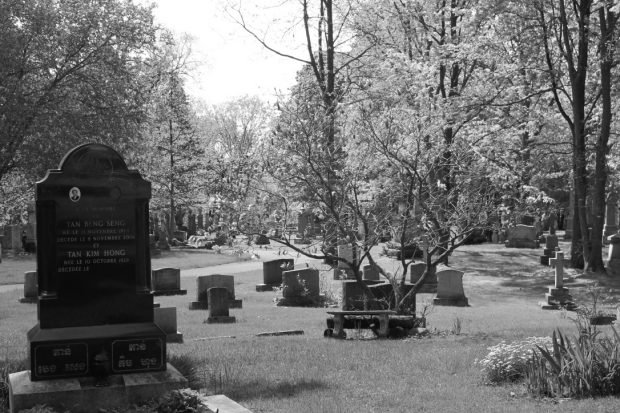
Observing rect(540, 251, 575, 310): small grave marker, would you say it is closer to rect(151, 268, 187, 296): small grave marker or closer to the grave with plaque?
rect(151, 268, 187, 296): small grave marker

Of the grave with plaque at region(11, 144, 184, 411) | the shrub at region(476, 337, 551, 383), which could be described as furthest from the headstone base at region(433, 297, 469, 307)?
the grave with plaque at region(11, 144, 184, 411)

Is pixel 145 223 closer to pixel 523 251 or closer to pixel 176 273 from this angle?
pixel 176 273

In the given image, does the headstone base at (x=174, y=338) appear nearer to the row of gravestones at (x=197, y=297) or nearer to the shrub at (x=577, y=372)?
the row of gravestones at (x=197, y=297)

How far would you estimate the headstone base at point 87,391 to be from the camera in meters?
6.49

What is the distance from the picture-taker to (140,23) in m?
28.3

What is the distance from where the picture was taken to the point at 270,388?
805cm

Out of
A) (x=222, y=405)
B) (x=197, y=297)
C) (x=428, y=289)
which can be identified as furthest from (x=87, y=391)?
(x=428, y=289)

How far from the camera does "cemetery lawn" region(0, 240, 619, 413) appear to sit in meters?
7.32

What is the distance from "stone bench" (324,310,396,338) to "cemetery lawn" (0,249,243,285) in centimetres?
1643

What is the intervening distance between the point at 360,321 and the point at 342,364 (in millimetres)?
3484

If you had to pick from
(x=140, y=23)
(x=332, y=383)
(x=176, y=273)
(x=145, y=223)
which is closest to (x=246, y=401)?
(x=332, y=383)

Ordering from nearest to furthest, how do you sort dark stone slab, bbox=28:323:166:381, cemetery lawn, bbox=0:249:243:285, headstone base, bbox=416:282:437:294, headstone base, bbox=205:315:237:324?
1. dark stone slab, bbox=28:323:166:381
2. headstone base, bbox=205:315:237:324
3. headstone base, bbox=416:282:437:294
4. cemetery lawn, bbox=0:249:243:285

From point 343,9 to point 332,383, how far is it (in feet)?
92.5

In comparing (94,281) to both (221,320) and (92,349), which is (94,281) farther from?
(221,320)
